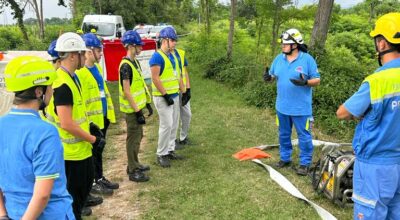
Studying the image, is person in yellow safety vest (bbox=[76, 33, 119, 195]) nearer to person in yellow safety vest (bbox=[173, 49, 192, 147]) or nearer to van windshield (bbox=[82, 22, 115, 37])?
person in yellow safety vest (bbox=[173, 49, 192, 147])

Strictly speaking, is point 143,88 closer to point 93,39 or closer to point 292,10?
point 93,39

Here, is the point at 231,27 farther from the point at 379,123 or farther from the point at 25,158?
the point at 25,158

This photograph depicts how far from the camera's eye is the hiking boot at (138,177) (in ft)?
16.9

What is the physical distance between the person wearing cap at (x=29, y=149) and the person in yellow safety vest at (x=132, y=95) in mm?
2747

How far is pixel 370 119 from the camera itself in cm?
282

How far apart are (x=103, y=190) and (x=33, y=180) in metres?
2.86

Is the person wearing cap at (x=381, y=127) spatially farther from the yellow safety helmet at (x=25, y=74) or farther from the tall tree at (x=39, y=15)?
the tall tree at (x=39, y=15)

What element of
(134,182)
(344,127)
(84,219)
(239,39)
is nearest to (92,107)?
(84,219)

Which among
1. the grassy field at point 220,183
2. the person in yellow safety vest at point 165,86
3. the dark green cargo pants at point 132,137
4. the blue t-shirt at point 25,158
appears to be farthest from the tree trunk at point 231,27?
the blue t-shirt at point 25,158

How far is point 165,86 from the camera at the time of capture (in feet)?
18.2

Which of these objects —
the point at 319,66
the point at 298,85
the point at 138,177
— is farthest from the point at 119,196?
the point at 319,66

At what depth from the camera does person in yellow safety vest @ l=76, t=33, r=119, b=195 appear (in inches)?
151

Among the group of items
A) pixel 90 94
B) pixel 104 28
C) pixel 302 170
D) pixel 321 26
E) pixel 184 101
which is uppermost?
pixel 321 26

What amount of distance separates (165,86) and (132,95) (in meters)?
0.77
